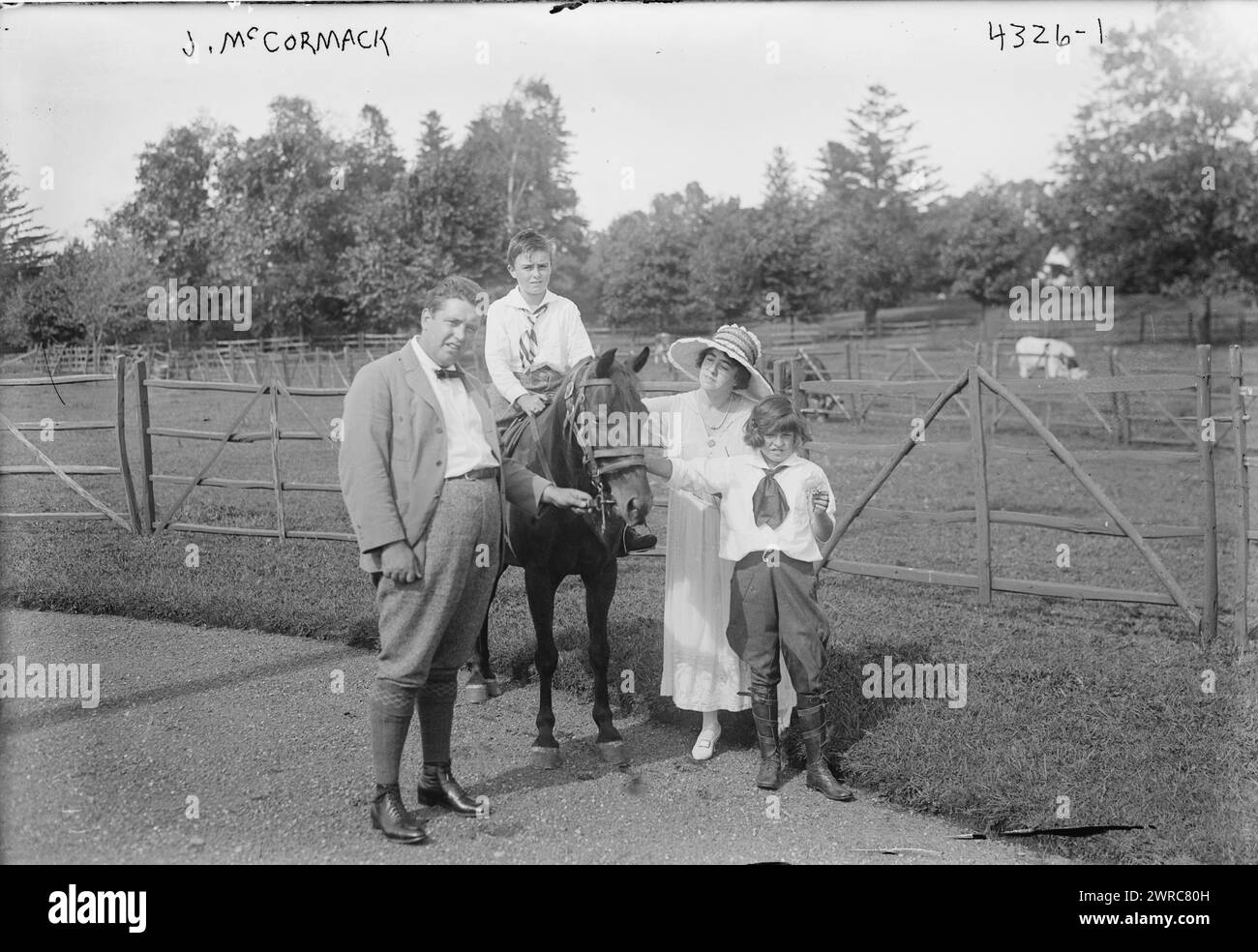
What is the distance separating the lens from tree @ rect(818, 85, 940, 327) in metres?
33.8

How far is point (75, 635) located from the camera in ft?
21.9

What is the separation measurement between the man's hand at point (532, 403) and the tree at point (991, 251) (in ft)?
108

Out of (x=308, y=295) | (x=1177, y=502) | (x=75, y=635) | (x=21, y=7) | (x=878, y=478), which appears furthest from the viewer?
(x=308, y=295)

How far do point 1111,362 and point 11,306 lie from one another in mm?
16651

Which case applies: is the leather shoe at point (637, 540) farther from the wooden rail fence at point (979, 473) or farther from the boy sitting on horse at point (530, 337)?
the wooden rail fence at point (979, 473)

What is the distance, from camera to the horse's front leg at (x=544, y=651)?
4820mm

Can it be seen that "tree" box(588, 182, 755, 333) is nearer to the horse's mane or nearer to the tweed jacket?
the horse's mane

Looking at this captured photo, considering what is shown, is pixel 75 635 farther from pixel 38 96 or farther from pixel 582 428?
pixel 582 428

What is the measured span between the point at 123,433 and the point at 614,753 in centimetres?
722

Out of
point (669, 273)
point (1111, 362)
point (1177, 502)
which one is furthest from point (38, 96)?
point (669, 273)

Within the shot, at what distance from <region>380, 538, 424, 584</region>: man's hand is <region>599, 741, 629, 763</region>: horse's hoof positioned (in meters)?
1.59

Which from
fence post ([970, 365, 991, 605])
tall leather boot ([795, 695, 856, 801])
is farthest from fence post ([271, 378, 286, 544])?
tall leather boot ([795, 695, 856, 801])
